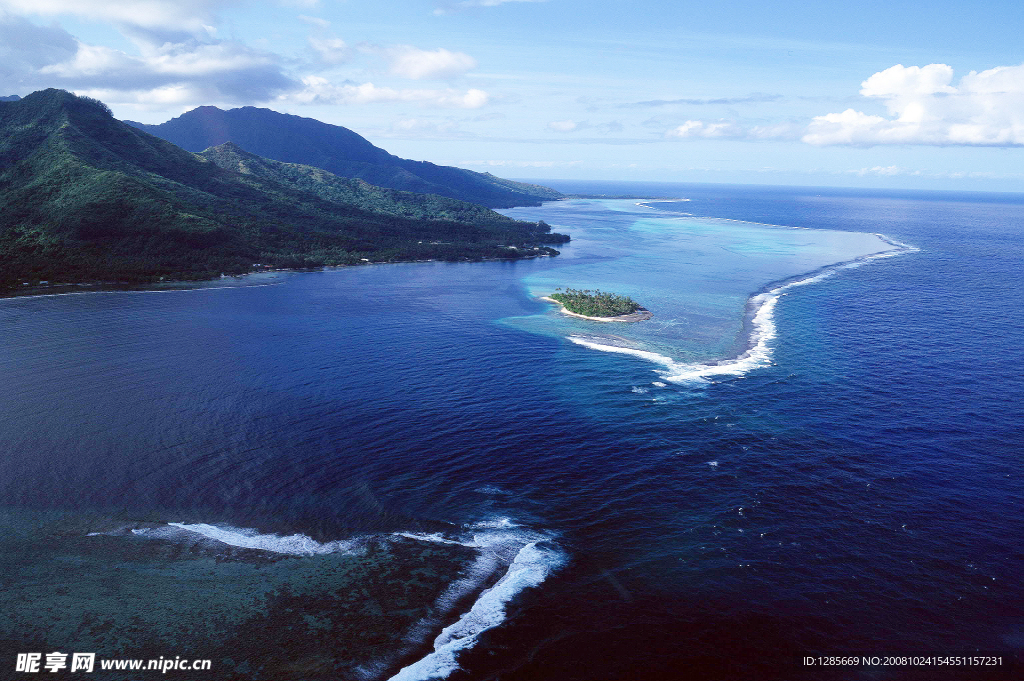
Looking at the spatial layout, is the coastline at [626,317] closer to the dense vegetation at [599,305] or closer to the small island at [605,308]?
the small island at [605,308]

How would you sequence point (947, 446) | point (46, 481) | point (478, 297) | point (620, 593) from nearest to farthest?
1. point (620, 593)
2. point (46, 481)
3. point (947, 446)
4. point (478, 297)

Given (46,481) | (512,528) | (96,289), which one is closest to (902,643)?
(512,528)

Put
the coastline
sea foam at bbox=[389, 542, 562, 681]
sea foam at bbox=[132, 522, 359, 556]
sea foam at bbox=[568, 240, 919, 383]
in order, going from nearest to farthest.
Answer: sea foam at bbox=[389, 542, 562, 681]
sea foam at bbox=[132, 522, 359, 556]
sea foam at bbox=[568, 240, 919, 383]
the coastline

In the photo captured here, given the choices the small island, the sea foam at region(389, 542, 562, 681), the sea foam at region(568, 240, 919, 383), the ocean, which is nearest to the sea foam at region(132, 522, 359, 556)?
the ocean

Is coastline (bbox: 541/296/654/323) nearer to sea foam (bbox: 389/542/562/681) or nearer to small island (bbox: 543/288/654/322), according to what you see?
small island (bbox: 543/288/654/322)

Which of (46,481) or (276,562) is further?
(46,481)

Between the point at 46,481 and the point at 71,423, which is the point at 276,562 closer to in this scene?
the point at 46,481

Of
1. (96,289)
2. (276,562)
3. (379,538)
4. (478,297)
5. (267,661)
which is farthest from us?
(478,297)
